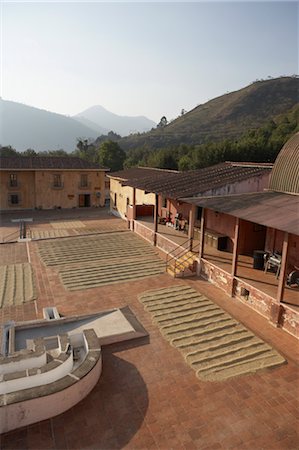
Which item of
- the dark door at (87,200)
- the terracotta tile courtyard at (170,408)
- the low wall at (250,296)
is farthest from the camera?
the dark door at (87,200)

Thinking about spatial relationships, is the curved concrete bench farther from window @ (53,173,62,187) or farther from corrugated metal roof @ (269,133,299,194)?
window @ (53,173,62,187)

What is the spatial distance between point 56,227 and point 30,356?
776 inches

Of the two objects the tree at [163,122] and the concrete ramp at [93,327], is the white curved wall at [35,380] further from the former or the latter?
the tree at [163,122]

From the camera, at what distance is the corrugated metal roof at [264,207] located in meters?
10.8

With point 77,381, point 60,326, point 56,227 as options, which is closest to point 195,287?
point 60,326

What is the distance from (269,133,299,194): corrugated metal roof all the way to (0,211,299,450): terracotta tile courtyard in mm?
7230

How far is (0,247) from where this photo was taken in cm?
2083

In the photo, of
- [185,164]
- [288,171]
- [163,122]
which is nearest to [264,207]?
[288,171]

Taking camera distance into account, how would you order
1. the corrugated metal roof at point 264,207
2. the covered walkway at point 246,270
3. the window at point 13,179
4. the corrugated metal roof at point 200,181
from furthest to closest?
1. the window at point 13,179
2. the corrugated metal roof at point 200,181
3. the covered walkway at point 246,270
4. the corrugated metal roof at point 264,207

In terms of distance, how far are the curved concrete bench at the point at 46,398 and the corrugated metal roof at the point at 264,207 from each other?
23.7ft

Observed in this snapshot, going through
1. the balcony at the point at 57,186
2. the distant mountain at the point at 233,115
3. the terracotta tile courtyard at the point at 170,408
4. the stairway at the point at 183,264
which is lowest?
the terracotta tile courtyard at the point at 170,408

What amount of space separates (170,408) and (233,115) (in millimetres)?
122943

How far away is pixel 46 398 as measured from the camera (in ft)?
24.0

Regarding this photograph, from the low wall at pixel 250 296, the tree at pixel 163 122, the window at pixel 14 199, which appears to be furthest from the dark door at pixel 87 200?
the tree at pixel 163 122
